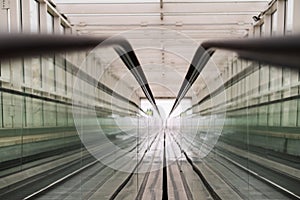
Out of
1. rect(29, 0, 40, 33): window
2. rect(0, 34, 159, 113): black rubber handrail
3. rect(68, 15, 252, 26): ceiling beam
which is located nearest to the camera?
rect(0, 34, 159, 113): black rubber handrail

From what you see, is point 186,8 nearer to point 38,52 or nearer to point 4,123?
point 4,123

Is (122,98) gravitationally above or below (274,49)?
above

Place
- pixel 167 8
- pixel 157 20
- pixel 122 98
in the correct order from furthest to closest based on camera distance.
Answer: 1. pixel 157 20
2. pixel 167 8
3. pixel 122 98

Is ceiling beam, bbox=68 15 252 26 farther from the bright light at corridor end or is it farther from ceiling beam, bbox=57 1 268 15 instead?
the bright light at corridor end

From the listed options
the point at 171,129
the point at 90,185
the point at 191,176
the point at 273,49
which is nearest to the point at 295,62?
the point at 273,49

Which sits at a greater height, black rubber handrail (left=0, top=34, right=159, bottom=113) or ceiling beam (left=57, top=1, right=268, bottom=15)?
ceiling beam (left=57, top=1, right=268, bottom=15)

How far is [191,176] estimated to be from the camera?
6.51m

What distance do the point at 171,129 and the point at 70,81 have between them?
11.9 metres

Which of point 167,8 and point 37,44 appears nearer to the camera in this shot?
point 37,44

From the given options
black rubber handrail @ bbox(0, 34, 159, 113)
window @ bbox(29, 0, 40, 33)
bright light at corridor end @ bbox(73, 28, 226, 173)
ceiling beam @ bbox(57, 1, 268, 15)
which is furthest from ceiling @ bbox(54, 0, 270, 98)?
black rubber handrail @ bbox(0, 34, 159, 113)

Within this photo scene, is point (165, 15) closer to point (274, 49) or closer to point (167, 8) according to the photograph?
point (167, 8)

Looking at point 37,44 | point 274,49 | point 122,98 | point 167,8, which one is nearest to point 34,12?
point 167,8

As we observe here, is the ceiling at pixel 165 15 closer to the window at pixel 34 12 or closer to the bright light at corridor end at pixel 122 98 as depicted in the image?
the window at pixel 34 12

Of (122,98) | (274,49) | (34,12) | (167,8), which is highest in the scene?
(167,8)
